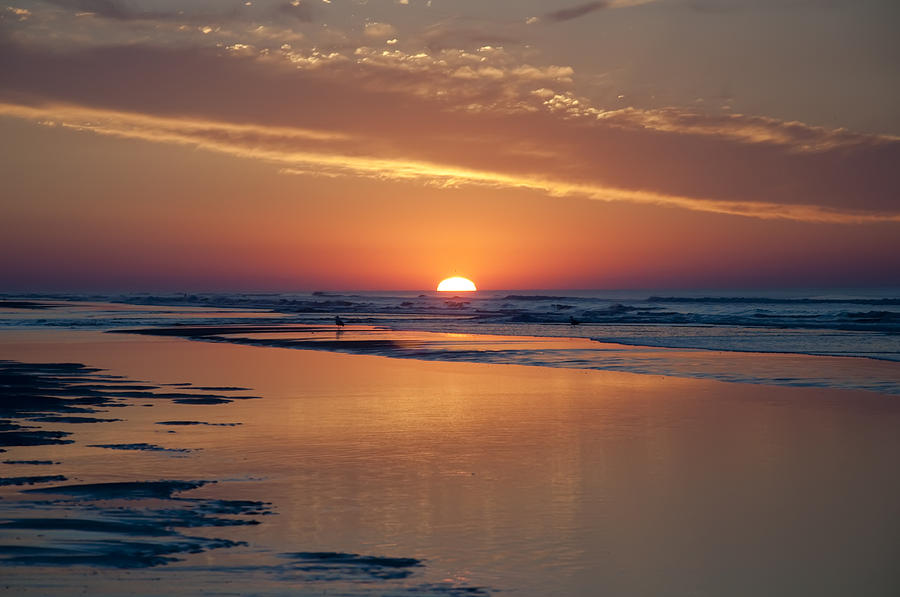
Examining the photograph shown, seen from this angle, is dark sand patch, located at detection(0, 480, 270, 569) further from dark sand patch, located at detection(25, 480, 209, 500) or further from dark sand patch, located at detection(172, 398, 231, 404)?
dark sand patch, located at detection(172, 398, 231, 404)

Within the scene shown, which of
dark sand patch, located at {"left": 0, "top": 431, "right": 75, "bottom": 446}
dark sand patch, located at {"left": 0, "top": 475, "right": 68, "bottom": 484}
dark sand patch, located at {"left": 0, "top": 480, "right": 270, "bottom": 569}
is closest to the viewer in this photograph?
dark sand patch, located at {"left": 0, "top": 480, "right": 270, "bottom": 569}

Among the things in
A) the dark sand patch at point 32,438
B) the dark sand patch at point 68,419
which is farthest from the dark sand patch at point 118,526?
the dark sand patch at point 68,419

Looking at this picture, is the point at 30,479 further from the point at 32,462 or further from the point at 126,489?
the point at 126,489

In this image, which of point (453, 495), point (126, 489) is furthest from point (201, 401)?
point (453, 495)

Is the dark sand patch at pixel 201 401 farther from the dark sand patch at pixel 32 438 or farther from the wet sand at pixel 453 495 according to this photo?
the dark sand patch at pixel 32 438

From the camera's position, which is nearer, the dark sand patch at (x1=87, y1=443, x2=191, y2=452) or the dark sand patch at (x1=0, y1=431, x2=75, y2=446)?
the dark sand patch at (x1=87, y1=443, x2=191, y2=452)

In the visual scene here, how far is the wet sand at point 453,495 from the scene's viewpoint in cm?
688

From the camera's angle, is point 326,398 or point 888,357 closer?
point 326,398

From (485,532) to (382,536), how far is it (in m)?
0.98

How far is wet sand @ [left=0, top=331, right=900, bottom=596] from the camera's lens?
271 inches

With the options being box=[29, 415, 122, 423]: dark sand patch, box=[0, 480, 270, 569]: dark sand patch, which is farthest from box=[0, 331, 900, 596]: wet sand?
box=[29, 415, 122, 423]: dark sand patch

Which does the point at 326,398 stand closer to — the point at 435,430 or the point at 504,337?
the point at 435,430

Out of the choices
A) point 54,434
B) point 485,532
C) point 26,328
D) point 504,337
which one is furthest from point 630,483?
point 26,328

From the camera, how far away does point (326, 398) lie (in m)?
17.8
